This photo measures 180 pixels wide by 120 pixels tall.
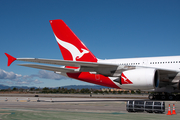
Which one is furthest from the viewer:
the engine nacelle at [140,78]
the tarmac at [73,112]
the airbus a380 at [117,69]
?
the airbus a380 at [117,69]

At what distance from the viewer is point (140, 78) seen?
64.7ft

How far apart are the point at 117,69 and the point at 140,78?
106 inches

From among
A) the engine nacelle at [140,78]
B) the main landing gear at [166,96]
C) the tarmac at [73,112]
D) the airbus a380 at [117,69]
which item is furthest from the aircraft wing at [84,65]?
the main landing gear at [166,96]

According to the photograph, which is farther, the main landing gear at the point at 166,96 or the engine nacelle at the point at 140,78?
the main landing gear at the point at 166,96

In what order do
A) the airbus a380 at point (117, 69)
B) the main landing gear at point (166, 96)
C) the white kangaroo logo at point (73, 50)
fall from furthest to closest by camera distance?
1. the white kangaroo logo at point (73, 50)
2. the main landing gear at point (166, 96)
3. the airbus a380 at point (117, 69)

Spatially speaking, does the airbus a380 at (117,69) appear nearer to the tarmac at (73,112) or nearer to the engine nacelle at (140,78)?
the engine nacelle at (140,78)

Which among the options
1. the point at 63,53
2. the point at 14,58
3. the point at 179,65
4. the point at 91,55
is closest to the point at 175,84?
the point at 179,65

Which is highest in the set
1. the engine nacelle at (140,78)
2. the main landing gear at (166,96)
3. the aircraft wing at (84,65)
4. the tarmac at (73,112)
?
the aircraft wing at (84,65)

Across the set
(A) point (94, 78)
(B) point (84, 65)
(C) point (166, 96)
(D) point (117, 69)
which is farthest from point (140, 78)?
(A) point (94, 78)

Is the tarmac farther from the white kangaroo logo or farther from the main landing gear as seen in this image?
the white kangaroo logo

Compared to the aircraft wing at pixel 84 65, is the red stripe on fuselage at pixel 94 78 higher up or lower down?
lower down

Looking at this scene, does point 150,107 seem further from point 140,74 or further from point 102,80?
point 102,80

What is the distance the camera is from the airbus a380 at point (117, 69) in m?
20.0

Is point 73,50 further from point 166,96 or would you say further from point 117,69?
point 166,96
